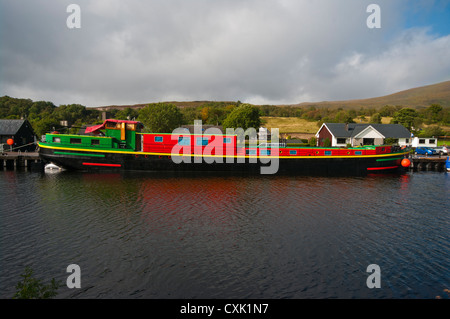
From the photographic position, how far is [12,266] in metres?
12.1

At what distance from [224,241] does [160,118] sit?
71236 millimetres

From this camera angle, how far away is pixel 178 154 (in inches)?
1481

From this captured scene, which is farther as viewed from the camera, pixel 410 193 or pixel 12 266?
pixel 410 193

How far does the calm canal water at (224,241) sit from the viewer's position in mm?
11172

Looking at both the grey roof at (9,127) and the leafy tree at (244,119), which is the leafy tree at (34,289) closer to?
the grey roof at (9,127)

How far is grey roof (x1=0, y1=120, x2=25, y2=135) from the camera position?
5325 cm

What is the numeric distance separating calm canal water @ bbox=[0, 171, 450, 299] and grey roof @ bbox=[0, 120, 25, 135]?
33.8 m

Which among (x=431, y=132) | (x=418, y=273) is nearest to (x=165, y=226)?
(x=418, y=273)

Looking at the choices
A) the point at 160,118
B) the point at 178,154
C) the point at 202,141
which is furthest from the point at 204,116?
the point at 178,154

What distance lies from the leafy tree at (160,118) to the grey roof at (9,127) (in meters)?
31.0

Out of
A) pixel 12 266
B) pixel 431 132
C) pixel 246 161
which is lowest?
pixel 12 266

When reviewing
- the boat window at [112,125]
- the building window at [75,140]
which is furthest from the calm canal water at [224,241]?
the boat window at [112,125]
